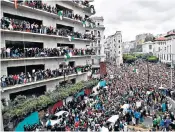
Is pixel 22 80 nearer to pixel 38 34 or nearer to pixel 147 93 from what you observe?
pixel 38 34

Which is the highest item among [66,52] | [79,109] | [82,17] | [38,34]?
[82,17]

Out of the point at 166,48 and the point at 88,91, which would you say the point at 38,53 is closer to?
the point at 88,91

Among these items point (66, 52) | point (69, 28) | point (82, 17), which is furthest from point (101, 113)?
point (82, 17)

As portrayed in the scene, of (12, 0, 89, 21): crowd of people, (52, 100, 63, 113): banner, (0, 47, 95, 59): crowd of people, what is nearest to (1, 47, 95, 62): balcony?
(0, 47, 95, 59): crowd of people

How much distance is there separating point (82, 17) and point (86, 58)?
6.39m

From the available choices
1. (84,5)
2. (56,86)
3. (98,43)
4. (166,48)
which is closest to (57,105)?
(56,86)

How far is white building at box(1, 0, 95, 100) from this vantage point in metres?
21.2

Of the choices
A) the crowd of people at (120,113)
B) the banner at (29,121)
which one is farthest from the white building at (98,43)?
the banner at (29,121)

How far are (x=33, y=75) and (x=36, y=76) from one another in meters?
0.45

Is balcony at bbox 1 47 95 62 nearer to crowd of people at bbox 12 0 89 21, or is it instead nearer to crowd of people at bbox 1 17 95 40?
crowd of people at bbox 1 17 95 40

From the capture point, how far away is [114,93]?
3081cm

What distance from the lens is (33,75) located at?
2352 centimetres

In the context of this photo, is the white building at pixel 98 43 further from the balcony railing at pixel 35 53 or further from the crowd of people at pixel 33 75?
the crowd of people at pixel 33 75

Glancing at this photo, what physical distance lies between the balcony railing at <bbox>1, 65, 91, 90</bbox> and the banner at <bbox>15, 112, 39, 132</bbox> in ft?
10.3
